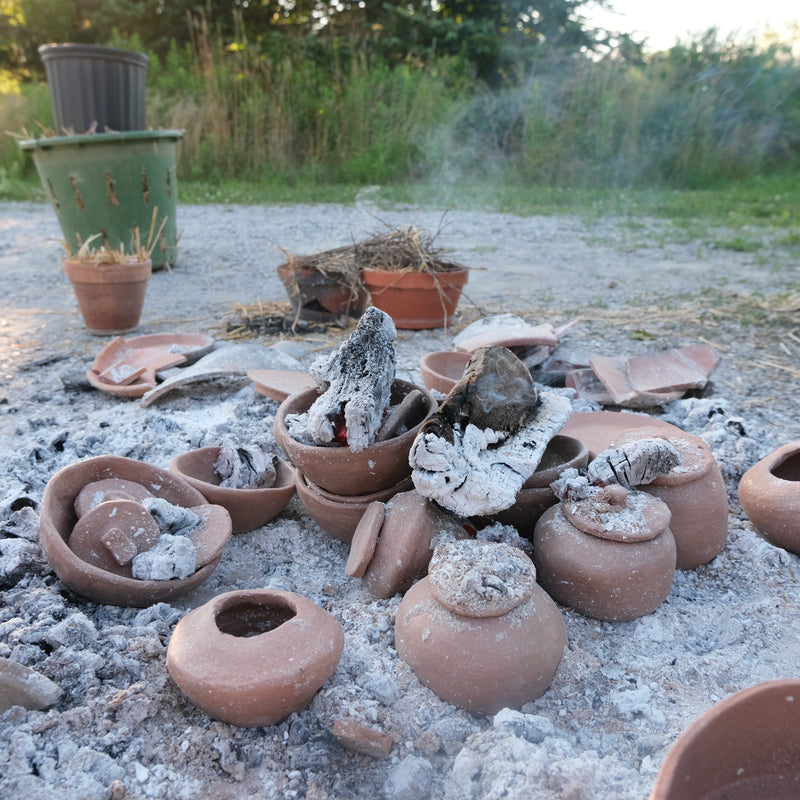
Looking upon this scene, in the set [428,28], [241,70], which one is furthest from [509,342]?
[428,28]

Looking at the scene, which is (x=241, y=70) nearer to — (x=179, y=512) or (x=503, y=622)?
(x=179, y=512)

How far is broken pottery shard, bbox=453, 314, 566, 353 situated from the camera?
3.62m

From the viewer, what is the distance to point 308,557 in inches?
91.0

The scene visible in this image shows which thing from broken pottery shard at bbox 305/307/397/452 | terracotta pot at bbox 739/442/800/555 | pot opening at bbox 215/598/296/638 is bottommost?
pot opening at bbox 215/598/296/638

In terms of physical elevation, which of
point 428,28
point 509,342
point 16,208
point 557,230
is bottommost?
point 16,208

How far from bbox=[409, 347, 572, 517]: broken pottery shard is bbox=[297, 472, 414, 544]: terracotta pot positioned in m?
0.24

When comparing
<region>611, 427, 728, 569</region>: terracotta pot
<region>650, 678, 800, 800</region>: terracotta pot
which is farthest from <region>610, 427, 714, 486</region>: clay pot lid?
<region>650, 678, 800, 800</region>: terracotta pot

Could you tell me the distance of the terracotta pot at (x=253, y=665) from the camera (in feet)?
5.03

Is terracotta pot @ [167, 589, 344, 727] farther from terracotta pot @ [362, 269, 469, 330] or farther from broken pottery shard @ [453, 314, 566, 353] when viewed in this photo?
terracotta pot @ [362, 269, 469, 330]

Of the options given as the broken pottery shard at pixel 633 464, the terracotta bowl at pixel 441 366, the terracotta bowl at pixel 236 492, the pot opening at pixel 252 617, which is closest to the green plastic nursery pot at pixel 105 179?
the terracotta bowl at pixel 441 366

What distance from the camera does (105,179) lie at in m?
5.86

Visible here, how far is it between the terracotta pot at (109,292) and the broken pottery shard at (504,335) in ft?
7.35

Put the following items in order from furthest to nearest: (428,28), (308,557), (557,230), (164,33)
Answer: (164,33), (428,28), (557,230), (308,557)

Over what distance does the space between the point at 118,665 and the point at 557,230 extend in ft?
25.1
